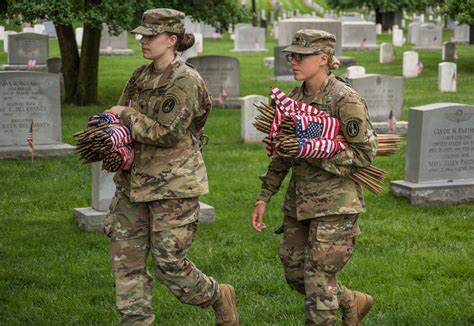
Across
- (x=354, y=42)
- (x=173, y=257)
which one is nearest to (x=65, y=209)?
(x=173, y=257)

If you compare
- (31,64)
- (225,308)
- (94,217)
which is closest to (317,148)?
(225,308)

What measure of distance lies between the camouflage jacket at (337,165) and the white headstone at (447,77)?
61.5 feet

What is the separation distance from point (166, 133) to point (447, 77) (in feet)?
63.5

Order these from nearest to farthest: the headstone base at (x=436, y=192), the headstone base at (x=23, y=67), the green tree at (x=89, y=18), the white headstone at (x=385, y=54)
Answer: the headstone base at (x=436, y=192)
the green tree at (x=89, y=18)
the headstone base at (x=23, y=67)
the white headstone at (x=385, y=54)

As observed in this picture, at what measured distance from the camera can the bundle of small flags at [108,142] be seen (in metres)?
6.41

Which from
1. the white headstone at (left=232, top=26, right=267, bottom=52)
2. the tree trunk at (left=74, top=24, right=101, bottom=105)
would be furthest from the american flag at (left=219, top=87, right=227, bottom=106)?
the white headstone at (left=232, top=26, right=267, bottom=52)

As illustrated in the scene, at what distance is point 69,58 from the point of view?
21828mm

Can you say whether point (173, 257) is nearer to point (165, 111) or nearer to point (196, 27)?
point (165, 111)

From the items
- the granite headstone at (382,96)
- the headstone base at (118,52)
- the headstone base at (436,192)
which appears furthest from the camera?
the headstone base at (118,52)

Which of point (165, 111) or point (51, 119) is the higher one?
point (165, 111)

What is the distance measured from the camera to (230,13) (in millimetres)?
21812

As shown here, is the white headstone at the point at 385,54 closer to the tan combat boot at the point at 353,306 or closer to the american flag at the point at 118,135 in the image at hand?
the tan combat boot at the point at 353,306

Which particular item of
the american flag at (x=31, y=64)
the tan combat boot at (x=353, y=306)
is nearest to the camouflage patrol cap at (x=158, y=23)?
the tan combat boot at (x=353, y=306)

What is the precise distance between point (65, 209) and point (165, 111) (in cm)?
578
